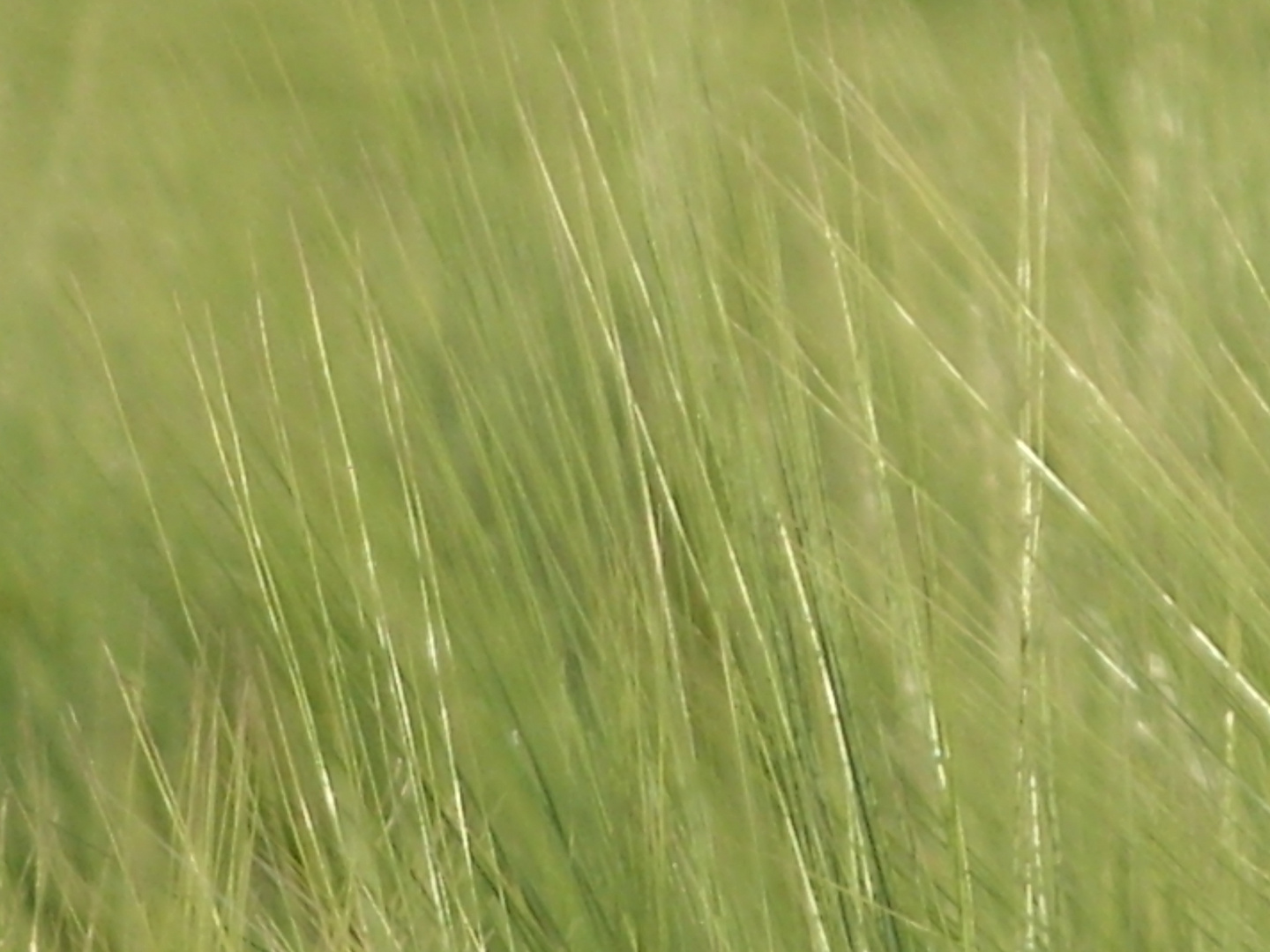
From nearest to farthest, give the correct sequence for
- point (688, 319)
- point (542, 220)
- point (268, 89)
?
point (688, 319) → point (542, 220) → point (268, 89)

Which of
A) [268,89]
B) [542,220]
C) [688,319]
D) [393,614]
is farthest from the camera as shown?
[268,89]

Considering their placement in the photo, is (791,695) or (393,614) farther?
(393,614)

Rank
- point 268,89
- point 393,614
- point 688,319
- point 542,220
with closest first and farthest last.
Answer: point 688,319 < point 393,614 < point 542,220 < point 268,89

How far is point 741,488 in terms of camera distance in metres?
0.53

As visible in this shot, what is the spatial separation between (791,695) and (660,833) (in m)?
0.06

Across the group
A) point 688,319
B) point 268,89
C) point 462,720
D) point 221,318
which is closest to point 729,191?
point 688,319

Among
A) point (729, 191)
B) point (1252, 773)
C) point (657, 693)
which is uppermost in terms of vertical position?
point (729, 191)

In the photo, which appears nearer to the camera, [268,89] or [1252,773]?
[1252,773]

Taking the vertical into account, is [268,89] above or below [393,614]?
above

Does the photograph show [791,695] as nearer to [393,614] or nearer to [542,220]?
[393,614]

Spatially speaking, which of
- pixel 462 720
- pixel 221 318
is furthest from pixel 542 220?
pixel 462 720

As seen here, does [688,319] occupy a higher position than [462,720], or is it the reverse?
[688,319]

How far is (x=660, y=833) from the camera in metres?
0.54

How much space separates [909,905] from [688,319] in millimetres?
189
